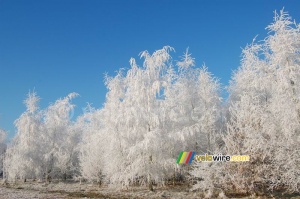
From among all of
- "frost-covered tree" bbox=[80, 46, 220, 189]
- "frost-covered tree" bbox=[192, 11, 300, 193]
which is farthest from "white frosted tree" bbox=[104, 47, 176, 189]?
"frost-covered tree" bbox=[192, 11, 300, 193]

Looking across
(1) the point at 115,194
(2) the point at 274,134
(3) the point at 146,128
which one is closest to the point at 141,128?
(3) the point at 146,128

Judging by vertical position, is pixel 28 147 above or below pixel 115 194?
above

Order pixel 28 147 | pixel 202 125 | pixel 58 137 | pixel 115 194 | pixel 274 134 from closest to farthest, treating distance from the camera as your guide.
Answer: pixel 274 134
pixel 115 194
pixel 202 125
pixel 28 147
pixel 58 137

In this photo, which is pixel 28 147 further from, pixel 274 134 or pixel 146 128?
pixel 274 134

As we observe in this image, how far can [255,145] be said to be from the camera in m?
19.9

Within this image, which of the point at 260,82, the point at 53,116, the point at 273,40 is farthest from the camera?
the point at 53,116

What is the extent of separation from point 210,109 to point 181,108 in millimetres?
3065

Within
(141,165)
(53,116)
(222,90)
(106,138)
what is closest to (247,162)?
(141,165)

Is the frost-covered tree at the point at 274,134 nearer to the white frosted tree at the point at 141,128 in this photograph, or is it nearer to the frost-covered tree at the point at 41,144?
the white frosted tree at the point at 141,128

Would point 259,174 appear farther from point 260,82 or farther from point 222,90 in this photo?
point 222,90

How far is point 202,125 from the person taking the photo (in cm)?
3045

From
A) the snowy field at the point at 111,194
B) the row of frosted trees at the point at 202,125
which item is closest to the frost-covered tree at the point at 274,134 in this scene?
the row of frosted trees at the point at 202,125

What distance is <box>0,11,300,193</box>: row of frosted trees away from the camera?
20.0m

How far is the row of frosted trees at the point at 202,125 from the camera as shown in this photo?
20.0m
